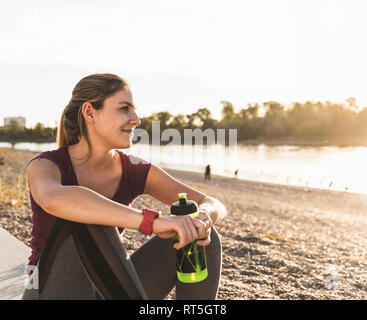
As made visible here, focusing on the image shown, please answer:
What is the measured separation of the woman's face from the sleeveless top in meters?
0.17

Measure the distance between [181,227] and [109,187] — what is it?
609 millimetres

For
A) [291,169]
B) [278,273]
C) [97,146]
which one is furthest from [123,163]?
[291,169]

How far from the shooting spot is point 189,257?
5.33ft

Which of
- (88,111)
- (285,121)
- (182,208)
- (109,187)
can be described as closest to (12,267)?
(109,187)

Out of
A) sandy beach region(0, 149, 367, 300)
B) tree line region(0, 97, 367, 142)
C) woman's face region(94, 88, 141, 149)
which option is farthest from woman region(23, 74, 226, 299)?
tree line region(0, 97, 367, 142)

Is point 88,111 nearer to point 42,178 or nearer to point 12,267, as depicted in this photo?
point 42,178

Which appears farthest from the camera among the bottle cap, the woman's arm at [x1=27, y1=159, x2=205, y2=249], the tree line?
the tree line

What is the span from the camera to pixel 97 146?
194 cm

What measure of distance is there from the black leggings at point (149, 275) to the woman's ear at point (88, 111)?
0.69 m

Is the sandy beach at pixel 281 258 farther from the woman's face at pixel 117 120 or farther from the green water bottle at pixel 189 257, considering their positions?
the woman's face at pixel 117 120

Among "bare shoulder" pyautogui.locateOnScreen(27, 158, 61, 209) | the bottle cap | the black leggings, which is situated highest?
"bare shoulder" pyautogui.locateOnScreen(27, 158, 61, 209)

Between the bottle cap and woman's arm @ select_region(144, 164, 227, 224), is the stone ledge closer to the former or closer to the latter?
woman's arm @ select_region(144, 164, 227, 224)

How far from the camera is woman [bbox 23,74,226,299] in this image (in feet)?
4.87
